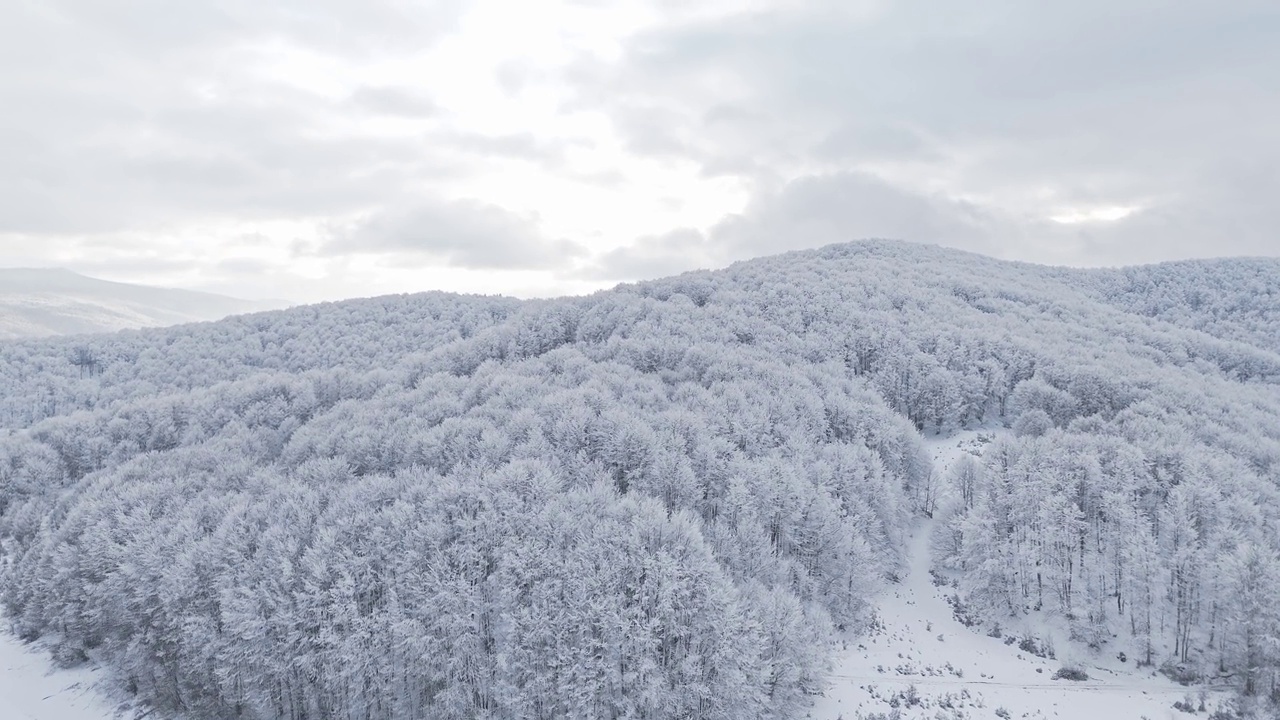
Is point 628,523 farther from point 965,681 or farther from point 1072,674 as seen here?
point 1072,674

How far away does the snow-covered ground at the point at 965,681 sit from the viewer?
43.6 meters

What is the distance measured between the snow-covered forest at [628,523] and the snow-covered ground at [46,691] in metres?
2.00

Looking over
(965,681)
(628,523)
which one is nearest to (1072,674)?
(965,681)

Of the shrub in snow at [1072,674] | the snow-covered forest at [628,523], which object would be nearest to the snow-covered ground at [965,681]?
the shrub in snow at [1072,674]

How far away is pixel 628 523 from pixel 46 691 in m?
51.3

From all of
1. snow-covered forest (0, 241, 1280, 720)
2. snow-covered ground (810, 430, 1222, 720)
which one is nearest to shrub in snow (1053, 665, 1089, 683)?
snow-covered ground (810, 430, 1222, 720)

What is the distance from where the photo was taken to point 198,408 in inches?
3622

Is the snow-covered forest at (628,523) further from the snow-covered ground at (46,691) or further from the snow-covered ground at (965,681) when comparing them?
the snow-covered ground at (965,681)

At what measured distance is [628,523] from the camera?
45.7 metres

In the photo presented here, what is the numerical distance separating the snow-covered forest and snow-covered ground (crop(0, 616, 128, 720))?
2000 millimetres

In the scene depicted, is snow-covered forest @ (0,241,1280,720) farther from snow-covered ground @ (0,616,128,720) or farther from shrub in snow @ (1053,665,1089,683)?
shrub in snow @ (1053,665,1089,683)

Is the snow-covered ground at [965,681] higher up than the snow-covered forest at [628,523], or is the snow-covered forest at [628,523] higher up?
the snow-covered forest at [628,523]

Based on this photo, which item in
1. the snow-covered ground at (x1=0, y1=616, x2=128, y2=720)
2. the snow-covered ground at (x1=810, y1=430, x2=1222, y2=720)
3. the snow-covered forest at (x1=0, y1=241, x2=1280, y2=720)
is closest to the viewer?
the snow-covered forest at (x1=0, y1=241, x2=1280, y2=720)

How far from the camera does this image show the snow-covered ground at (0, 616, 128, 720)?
4778 centimetres
